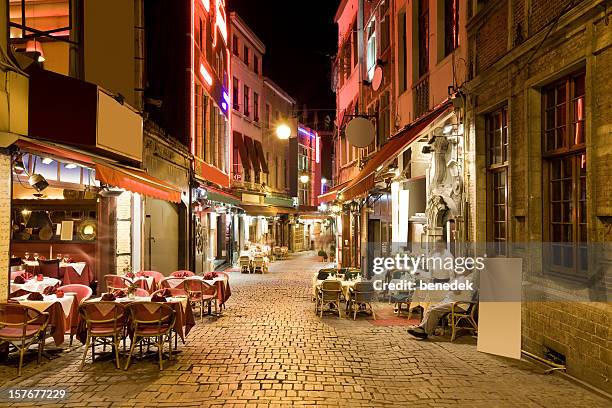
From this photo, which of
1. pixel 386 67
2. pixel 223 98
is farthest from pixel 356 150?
pixel 223 98

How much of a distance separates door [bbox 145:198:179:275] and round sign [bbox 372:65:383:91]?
25.8 ft

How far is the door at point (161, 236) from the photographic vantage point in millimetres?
14829

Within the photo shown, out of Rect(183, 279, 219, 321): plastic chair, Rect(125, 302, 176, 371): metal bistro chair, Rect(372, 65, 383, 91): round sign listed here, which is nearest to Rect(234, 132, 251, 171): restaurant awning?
Rect(372, 65, 383, 91): round sign

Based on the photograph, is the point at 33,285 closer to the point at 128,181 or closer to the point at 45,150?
the point at 128,181

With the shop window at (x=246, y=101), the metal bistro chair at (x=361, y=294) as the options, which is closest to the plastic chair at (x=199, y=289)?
the metal bistro chair at (x=361, y=294)

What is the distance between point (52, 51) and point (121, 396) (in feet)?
29.3

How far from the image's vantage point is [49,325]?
25.8ft

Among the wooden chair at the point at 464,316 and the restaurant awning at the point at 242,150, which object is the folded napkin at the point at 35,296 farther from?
the restaurant awning at the point at 242,150

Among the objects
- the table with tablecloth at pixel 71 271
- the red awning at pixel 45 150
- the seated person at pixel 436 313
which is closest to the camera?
the red awning at pixel 45 150

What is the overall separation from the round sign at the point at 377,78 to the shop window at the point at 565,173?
9.83 m

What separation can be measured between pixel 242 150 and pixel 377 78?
43.7 ft

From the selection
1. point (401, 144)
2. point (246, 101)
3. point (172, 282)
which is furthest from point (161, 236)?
point (246, 101)

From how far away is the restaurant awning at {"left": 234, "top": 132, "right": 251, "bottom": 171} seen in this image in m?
28.7

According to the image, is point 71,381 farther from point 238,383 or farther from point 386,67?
point 386,67
